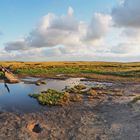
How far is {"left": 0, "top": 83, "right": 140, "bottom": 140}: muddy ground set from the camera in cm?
2027

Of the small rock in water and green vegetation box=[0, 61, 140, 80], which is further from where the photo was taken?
green vegetation box=[0, 61, 140, 80]

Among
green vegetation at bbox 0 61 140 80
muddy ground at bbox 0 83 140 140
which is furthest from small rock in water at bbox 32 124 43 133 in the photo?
green vegetation at bbox 0 61 140 80

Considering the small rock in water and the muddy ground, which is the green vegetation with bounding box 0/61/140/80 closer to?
the muddy ground

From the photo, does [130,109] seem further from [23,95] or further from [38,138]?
[23,95]

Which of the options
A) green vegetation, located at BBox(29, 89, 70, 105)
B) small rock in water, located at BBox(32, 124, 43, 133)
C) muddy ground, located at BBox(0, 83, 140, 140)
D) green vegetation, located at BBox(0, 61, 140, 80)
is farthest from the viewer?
green vegetation, located at BBox(0, 61, 140, 80)

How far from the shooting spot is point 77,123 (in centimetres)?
2322

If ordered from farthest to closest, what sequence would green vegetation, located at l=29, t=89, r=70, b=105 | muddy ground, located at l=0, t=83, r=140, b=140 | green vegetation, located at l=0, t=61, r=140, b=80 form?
green vegetation, located at l=0, t=61, r=140, b=80 → green vegetation, located at l=29, t=89, r=70, b=105 → muddy ground, located at l=0, t=83, r=140, b=140

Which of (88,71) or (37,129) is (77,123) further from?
(88,71)

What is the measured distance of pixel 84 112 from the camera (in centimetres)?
2677

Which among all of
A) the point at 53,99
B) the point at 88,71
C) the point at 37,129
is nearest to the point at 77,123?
the point at 37,129

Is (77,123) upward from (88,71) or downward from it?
downward

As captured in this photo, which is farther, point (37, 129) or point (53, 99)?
point (53, 99)

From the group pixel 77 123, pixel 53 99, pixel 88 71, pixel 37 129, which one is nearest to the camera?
pixel 37 129

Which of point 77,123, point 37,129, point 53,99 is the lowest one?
point 37,129
